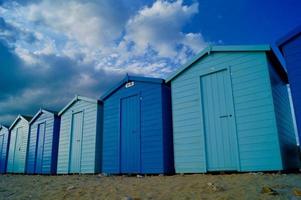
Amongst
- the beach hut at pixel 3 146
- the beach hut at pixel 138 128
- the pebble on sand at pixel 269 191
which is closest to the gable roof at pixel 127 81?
the beach hut at pixel 138 128

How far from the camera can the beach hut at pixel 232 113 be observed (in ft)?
23.3

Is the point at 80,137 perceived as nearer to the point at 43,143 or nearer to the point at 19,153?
the point at 43,143

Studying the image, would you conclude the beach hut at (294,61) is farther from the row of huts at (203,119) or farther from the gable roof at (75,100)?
the gable roof at (75,100)

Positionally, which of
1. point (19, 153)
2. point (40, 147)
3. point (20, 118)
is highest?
point (20, 118)

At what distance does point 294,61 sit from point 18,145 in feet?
58.6

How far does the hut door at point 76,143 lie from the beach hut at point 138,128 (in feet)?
7.27

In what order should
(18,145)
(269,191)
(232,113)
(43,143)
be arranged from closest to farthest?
(269,191), (232,113), (43,143), (18,145)

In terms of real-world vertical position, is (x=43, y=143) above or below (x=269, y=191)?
above

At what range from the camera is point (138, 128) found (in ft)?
33.1

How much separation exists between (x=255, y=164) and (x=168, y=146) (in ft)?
10.4

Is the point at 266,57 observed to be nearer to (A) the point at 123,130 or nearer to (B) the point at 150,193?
(B) the point at 150,193

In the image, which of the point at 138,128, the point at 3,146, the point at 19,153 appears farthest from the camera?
the point at 3,146

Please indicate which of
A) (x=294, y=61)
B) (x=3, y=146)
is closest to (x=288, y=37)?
(x=294, y=61)

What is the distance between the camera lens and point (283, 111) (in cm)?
825
